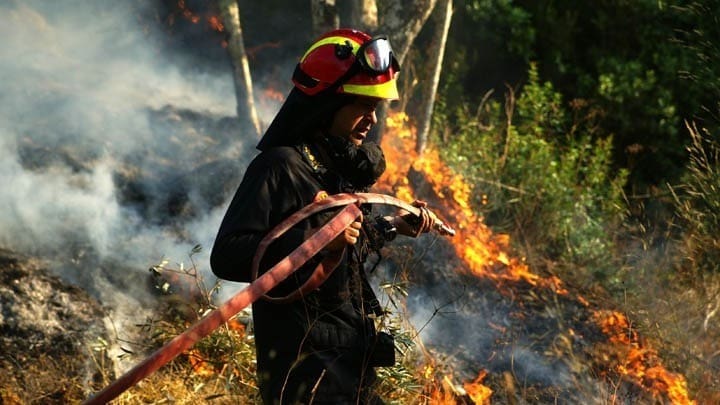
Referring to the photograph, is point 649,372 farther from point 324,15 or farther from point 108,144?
point 108,144

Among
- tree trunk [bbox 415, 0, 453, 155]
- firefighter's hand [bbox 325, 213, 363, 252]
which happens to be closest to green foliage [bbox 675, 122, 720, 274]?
tree trunk [bbox 415, 0, 453, 155]

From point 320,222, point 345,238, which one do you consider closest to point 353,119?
point 320,222

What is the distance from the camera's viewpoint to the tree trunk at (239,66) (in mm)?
8289

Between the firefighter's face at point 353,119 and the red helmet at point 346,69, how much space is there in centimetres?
5

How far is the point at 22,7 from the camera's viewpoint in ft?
31.3

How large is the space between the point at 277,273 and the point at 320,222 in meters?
0.44

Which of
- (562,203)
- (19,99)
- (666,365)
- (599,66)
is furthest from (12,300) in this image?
(599,66)

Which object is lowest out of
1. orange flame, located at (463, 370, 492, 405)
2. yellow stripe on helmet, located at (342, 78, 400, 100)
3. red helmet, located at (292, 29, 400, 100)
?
orange flame, located at (463, 370, 492, 405)

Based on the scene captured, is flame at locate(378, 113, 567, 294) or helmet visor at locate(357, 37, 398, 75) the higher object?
helmet visor at locate(357, 37, 398, 75)

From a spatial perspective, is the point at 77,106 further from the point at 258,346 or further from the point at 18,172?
the point at 258,346

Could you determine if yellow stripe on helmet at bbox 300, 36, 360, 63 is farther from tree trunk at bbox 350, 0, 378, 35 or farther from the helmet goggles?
tree trunk at bbox 350, 0, 378, 35

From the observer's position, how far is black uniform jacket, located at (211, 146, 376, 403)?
9.08 ft

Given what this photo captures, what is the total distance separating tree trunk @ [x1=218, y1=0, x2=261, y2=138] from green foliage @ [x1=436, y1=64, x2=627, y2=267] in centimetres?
233

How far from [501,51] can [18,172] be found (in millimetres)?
7512
